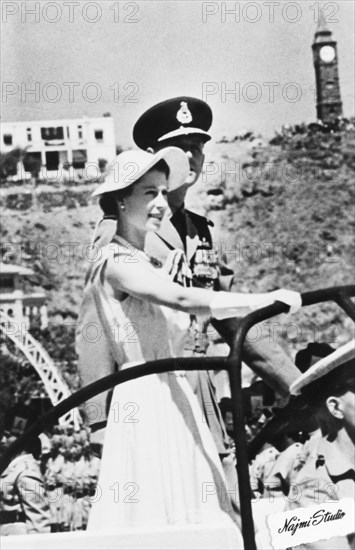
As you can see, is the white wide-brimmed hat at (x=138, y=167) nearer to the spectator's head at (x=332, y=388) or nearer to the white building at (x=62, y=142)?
the white building at (x=62, y=142)

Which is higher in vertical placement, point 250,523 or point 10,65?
point 10,65

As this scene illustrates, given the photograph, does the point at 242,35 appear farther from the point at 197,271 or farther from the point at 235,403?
the point at 235,403

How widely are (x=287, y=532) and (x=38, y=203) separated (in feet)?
4.40

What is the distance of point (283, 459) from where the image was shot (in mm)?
3746

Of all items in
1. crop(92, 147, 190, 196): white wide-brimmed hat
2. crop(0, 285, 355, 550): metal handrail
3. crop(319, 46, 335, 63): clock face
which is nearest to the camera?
crop(0, 285, 355, 550): metal handrail

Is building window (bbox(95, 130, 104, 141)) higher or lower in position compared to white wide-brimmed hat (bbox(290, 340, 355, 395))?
higher

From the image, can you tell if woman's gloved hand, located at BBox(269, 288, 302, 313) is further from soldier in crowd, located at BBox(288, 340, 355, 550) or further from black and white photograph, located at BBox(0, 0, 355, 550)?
soldier in crowd, located at BBox(288, 340, 355, 550)

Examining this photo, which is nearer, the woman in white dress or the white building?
the woman in white dress

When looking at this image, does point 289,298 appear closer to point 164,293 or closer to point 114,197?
point 164,293

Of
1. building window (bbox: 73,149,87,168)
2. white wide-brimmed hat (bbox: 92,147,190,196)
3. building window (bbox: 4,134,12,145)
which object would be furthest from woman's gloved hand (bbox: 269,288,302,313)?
building window (bbox: 4,134,12,145)

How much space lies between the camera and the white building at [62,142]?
376cm

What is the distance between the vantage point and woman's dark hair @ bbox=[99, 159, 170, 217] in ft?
12.2

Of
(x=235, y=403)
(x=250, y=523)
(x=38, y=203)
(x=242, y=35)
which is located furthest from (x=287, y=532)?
(x=242, y=35)

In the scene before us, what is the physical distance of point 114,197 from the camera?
3.72m
